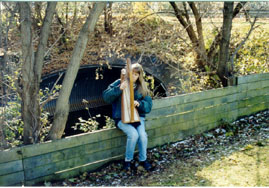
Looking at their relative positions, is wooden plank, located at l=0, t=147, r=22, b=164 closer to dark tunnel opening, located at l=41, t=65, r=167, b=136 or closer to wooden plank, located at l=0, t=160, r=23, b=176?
wooden plank, located at l=0, t=160, r=23, b=176

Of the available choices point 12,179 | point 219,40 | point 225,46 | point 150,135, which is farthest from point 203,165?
point 219,40

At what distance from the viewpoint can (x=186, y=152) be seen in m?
5.75

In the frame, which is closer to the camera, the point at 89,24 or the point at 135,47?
the point at 89,24

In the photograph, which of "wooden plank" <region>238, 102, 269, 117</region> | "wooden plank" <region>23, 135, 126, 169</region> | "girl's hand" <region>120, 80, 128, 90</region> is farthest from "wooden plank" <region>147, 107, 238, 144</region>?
"girl's hand" <region>120, 80, 128, 90</region>

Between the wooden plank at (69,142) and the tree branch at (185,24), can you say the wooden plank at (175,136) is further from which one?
the tree branch at (185,24)

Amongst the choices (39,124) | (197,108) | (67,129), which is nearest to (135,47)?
(67,129)

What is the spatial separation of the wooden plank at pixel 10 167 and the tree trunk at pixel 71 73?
684 millimetres

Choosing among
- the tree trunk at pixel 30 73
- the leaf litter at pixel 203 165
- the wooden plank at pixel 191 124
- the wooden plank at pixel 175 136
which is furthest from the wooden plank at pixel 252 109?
the tree trunk at pixel 30 73

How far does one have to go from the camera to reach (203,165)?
512 centimetres

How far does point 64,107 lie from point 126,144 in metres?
1.10

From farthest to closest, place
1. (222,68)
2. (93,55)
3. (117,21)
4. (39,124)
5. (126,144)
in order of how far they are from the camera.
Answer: (117,21) → (93,55) → (222,68) → (126,144) → (39,124)

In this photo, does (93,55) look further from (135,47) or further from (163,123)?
(163,123)

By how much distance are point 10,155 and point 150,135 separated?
2.34 m

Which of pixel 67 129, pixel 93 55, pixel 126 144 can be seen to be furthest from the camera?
pixel 93 55
